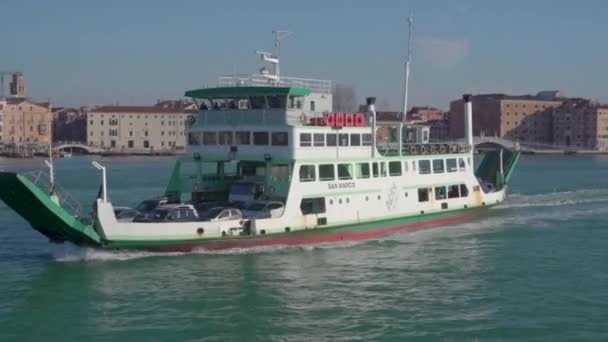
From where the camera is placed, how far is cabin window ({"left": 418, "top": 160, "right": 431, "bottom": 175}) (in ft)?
103

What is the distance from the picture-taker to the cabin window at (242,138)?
27125 mm

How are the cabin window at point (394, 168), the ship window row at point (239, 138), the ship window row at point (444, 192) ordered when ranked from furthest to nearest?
the ship window row at point (444, 192) → the cabin window at point (394, 168) → the ship window row at point (239, 138)

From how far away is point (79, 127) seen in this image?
156 meters

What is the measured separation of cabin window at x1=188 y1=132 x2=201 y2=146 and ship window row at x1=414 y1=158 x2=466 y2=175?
920cm

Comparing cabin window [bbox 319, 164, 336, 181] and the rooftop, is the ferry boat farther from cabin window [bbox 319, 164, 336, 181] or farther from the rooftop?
the rooftop

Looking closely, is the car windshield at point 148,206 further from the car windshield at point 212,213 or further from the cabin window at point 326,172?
Result: the cabin window at point 326,172

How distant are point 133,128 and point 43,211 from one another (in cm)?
12561

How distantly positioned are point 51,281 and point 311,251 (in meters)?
8.42

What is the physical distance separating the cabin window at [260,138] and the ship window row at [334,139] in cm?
130

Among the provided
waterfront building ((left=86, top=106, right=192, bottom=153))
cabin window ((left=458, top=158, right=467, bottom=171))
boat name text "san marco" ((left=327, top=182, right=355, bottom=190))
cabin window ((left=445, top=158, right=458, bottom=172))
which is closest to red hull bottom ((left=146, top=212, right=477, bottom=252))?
boat name text "san marco" ((left=327, top=182, right=355, bottom=190))

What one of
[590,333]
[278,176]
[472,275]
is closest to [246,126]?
[278,176]

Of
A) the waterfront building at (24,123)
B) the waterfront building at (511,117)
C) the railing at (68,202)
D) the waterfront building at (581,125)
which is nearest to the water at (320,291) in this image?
the railing at (68,202)

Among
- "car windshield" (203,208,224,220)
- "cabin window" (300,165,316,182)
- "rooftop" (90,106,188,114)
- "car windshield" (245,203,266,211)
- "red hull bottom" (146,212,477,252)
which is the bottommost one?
"red hull bottom" (146,212,477,252)

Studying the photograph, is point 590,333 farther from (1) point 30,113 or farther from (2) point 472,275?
(1) point 30,113
